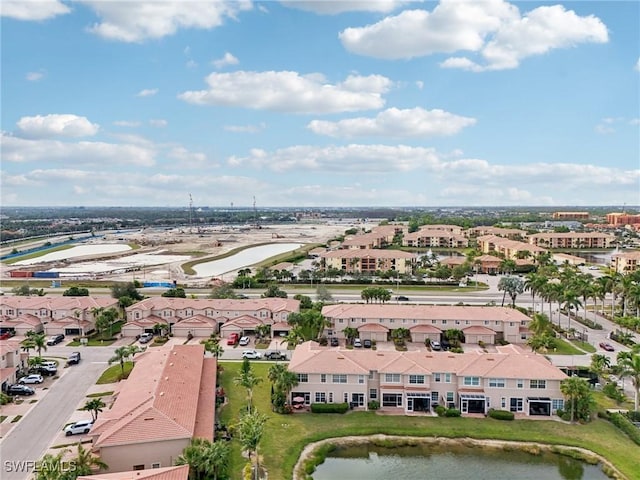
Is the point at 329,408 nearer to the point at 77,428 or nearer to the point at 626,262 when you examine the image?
the point at 77,428

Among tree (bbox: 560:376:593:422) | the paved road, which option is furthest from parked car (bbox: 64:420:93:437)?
tree (bbox: 560:376:593:422)

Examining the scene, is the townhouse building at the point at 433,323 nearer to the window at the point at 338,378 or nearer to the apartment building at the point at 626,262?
the window at the point at 338,378

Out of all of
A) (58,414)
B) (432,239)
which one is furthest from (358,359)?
(432,239)

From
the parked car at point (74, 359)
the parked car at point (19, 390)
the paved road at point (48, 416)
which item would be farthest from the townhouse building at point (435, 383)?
the parked car at point (74, 359)

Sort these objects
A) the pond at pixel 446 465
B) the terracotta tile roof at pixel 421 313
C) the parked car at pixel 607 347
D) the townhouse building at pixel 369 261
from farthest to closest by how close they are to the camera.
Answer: the townhouse building at pixel 369 261, the terracotta tile roof at pixel 421 313, the parked car at pixel 607 347, the pond at pixel 446 465

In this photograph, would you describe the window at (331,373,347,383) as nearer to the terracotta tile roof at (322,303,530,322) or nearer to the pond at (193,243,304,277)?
the terracotta tile roof at (322,303,530,322)
